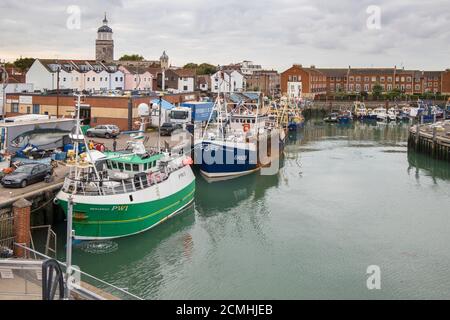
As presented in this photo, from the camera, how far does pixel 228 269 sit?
19.1 metres

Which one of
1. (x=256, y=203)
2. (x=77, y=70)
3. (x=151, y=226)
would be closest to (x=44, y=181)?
(x=151, y=226)

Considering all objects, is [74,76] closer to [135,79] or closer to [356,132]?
[135,79]

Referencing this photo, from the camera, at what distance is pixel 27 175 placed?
22.6 meters

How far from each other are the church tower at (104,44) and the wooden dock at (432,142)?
214 ft

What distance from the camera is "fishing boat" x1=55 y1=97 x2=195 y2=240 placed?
20.5 m

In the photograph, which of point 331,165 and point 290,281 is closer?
point 290,281

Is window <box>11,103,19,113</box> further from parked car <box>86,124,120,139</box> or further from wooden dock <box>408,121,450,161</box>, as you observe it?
wooden dock <box>408,121,450,161</box>

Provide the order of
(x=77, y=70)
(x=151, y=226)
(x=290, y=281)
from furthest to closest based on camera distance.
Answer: (x=77, y=70), (x=151, y=226), (x=290, y=281)

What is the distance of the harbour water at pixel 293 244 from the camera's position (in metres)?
17.7

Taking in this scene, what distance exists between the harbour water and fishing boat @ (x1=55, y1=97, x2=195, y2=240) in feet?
2.03

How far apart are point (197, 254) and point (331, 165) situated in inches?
908

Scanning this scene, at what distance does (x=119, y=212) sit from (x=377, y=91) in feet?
324
